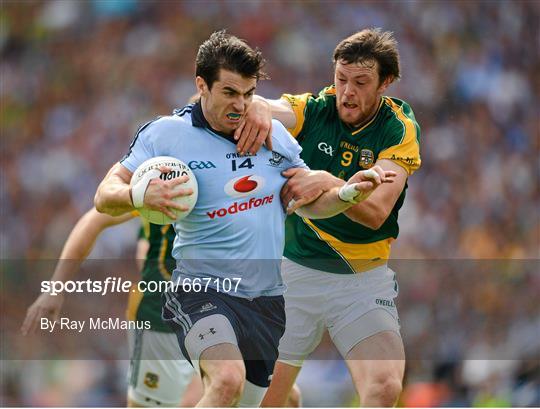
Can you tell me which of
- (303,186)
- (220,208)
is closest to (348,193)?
(303,186)

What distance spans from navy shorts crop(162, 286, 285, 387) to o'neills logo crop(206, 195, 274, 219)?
0.42 meters

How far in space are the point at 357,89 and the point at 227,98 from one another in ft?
3.54

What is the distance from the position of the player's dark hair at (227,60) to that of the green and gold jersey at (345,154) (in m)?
0.98

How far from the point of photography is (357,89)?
6500 millimetres

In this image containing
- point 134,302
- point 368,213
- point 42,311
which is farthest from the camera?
point 134,302

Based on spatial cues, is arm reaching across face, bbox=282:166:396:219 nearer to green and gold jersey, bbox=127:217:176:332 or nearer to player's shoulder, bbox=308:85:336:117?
player's shoulder, bbox=308:85:336:117

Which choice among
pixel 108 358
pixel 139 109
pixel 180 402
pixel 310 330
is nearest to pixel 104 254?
pixel 108 358

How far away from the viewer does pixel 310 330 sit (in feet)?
22.3

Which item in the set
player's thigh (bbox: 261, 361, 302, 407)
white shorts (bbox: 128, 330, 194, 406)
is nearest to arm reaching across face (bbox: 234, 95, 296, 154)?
player's thigh (bbox: 261, 361, 302, 407)

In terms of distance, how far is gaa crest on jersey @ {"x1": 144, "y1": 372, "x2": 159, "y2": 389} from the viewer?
8.09 metres

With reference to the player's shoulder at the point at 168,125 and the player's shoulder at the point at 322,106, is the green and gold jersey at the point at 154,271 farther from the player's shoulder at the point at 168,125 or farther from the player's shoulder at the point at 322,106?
the player's shoulder at the point at 168,125

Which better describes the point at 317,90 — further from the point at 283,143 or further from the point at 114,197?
the point at 114,197

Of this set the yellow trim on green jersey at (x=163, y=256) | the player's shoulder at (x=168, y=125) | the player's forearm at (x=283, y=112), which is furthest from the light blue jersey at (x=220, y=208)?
the yellow trim on green jersey at (x=163, y=256)

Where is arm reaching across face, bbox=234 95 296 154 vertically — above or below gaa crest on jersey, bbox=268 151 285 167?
above
